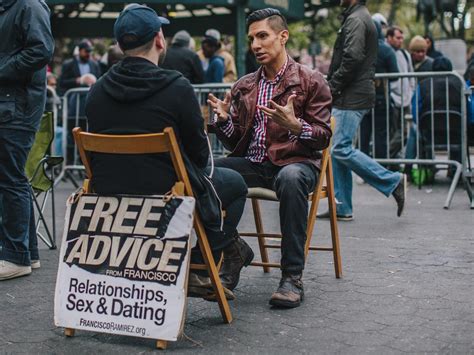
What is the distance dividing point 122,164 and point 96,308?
697mm

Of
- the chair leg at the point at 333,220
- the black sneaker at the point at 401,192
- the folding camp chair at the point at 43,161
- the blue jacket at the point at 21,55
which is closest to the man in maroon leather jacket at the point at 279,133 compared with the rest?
the chair leg at the point at 333,220

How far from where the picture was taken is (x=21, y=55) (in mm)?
Answer: 5699

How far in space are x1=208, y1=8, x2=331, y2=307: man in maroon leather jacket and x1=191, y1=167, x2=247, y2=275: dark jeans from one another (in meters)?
0.25

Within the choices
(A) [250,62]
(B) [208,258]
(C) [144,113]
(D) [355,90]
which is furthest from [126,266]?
(A) [250,62]

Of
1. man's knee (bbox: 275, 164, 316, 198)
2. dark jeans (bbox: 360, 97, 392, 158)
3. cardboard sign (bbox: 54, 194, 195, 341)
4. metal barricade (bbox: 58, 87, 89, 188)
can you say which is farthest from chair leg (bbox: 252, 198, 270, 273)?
metal barricade (bbox: 58, 87, 89, 188)

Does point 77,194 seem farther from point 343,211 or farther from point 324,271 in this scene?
point 343,211

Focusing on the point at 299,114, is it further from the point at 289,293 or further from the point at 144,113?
the point at 144,113

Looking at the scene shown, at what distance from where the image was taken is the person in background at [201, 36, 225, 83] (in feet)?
43.2

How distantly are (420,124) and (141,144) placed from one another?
7.16m

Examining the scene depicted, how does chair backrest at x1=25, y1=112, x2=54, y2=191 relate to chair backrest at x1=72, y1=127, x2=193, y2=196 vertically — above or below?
below

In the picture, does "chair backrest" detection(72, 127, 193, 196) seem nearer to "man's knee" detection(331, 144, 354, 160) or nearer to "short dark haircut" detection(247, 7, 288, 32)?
"short dark haircut" detection(247, 7, 288, 32)

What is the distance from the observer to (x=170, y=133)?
161 inches

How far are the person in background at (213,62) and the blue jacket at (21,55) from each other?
23.8ft

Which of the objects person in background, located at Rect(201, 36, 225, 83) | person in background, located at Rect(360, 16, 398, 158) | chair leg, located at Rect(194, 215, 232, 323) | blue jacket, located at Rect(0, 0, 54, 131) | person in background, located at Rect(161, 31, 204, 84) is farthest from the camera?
person in background, located at Rect(201, 36, 225, 83)
